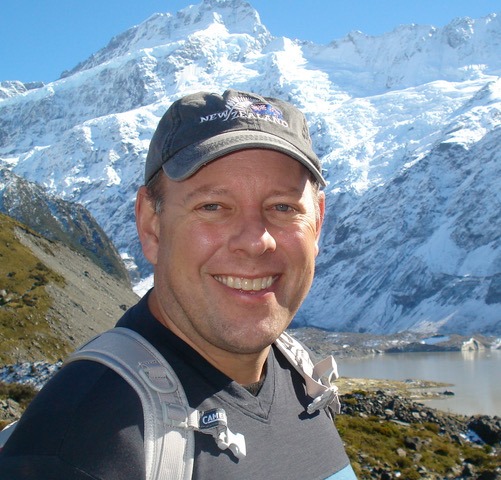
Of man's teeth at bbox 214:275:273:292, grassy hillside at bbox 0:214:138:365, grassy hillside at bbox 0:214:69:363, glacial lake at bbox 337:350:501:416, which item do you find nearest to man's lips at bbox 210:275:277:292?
man's teeth at bbox 214:275:273:292

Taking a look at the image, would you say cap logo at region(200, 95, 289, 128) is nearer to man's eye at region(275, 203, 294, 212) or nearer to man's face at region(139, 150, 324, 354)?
man's face at region(139, 150, 324, 354)

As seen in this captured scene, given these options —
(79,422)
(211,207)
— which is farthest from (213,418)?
(211,207)

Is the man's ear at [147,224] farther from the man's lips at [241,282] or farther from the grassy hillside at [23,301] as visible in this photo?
the grassy hillside at [23,301]

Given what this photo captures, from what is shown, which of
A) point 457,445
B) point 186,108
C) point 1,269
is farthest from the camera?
point 1,269

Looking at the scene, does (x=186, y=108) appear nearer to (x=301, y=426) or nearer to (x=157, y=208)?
(x=157, y=208)

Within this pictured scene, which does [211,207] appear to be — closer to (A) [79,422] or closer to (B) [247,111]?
(B) [247,111]

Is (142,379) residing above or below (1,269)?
below

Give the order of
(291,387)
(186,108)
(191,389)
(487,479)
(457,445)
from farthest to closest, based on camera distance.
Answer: (457,445)
(487,479)
(291,387)
(186,108)
(191,389)

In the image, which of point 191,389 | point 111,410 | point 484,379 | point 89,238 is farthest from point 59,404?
point 89,238
